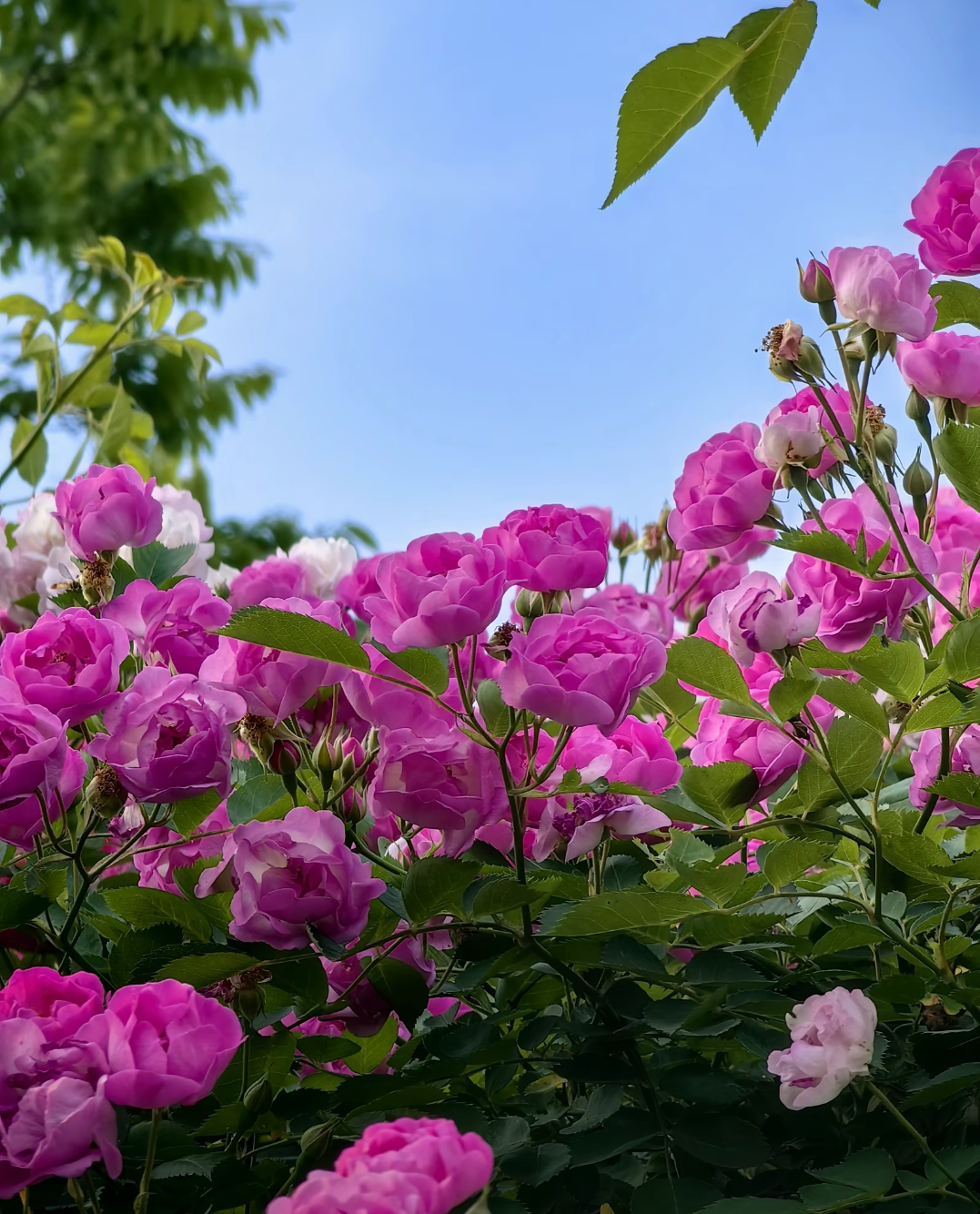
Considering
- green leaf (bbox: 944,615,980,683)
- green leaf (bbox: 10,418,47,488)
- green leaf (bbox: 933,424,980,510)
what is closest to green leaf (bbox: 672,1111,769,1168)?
green leaf (bbox: 944,615,980,683)

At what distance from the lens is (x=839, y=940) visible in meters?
0.60

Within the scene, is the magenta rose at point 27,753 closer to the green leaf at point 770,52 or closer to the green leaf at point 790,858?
the green leaf at point 790,858

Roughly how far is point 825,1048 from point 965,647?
0.21 metres

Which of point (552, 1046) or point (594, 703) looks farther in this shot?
point (552, 1046)

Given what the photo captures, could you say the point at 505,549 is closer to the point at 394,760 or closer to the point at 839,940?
the point at 394,760

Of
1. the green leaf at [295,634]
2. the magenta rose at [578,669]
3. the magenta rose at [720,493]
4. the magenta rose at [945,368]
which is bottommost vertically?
the magenta rose at [578,669]

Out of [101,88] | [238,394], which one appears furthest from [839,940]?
[101,88]

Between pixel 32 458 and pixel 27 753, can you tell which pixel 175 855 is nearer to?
pixel 27 753

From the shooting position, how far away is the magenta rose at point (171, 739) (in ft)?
1.90

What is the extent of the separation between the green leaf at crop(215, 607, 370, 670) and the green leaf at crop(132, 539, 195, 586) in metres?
0.30

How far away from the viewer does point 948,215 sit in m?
0.75

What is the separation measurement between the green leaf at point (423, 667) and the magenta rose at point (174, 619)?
0.52ft

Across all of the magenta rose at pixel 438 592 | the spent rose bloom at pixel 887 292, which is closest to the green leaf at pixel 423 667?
the magenta rose at pixel 438 592

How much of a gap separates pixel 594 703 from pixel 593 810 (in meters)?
0.10
